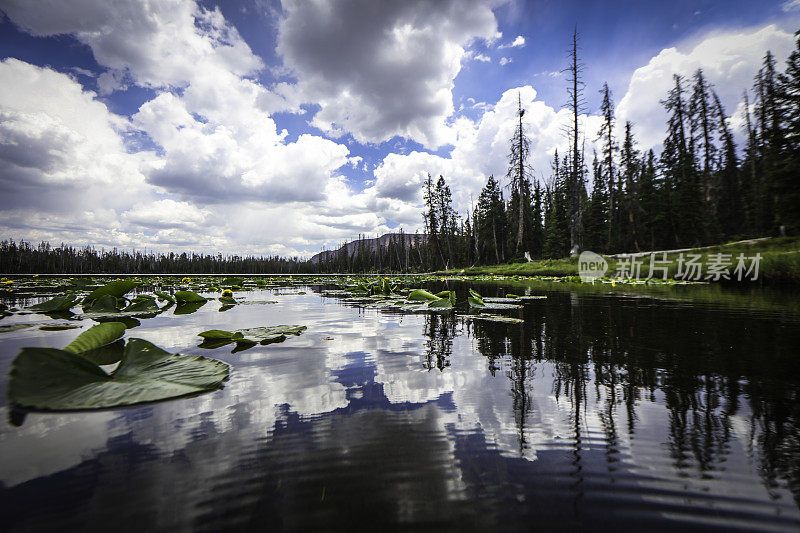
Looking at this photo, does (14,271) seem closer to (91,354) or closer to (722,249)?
(91,354)

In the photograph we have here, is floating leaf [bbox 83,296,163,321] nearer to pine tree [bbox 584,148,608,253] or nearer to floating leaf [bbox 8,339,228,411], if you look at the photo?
floating leaf [bbox 8,339,228,411]

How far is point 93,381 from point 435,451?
5.37 ft

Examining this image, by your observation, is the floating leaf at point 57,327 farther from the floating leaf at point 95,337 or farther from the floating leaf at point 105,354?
the floating leaf at point 95,337

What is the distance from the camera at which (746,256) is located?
1269 centimetres

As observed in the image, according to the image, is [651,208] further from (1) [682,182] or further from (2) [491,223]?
(2) [491,223]

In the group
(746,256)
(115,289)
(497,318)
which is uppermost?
(746,256)

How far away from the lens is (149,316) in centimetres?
469

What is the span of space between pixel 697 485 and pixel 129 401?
214 cm

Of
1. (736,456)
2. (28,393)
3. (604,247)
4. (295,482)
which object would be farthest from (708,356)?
(604,247)

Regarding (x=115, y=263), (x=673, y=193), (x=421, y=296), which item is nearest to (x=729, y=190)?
(x=673, y=193)

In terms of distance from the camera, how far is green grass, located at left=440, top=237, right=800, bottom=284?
35.2 ft

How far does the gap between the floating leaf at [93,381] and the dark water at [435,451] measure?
68mm

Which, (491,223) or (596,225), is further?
(491,223)

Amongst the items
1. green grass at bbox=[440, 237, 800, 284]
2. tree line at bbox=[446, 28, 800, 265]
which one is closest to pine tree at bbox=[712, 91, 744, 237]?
tree line at bbox=[446, 28, 800, 265]
